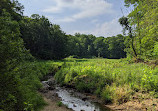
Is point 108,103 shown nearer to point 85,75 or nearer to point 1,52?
point 85,75

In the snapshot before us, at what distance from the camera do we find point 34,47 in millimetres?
39062

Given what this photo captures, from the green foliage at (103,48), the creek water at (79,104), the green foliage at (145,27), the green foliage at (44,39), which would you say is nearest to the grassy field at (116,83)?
the creek water at (79,104)

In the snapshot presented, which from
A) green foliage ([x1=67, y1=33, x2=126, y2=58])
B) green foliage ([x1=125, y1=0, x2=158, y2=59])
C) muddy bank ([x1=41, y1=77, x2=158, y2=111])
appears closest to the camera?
muddy bank ([x1=41, y1=77, x2=158, y2=111])

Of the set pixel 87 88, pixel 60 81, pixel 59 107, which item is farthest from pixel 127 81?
pixel 60 81

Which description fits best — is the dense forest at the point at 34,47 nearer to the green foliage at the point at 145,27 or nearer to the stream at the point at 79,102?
the green foliage at the point at 145,27

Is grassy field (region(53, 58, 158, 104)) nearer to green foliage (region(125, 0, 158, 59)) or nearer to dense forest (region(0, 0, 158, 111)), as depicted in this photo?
dense forest (region(0, 0, 158, 111))

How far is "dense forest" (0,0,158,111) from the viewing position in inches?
161

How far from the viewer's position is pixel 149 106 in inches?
246

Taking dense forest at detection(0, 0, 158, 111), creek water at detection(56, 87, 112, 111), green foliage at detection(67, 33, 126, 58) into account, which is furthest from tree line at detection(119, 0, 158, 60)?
green foliage at detection(67, 33, 126, 58)

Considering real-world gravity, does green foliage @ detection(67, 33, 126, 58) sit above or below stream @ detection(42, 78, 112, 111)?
above

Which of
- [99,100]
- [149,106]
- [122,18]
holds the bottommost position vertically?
[99,100]

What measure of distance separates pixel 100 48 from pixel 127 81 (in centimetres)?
7347

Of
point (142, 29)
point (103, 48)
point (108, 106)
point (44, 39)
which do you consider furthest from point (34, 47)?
point (103, 48)

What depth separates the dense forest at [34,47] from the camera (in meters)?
4.08
